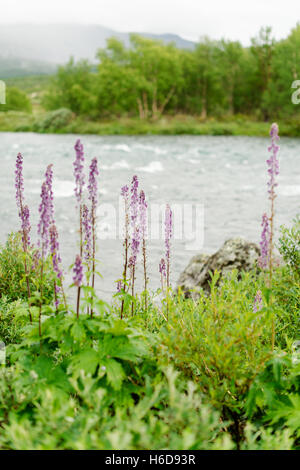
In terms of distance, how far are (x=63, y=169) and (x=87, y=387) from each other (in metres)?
28.0

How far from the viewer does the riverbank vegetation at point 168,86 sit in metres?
68.9

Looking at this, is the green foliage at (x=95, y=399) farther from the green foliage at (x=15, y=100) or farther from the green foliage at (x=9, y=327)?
the green foliage at (x=15, y=100)

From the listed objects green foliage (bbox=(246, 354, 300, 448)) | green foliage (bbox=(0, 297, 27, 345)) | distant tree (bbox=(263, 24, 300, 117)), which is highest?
distant tree (bbox=(263, 24, 300, 117))

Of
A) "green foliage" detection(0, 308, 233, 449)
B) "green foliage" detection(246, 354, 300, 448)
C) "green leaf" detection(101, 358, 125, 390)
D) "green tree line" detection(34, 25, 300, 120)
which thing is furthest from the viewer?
"green tree line" detection(34, 25, 300, 120)

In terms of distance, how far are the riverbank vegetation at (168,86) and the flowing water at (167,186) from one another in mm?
26847

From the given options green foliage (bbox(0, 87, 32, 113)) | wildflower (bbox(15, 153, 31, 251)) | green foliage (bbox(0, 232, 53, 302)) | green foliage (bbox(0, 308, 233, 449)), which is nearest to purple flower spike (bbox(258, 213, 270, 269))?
green foliage (bbox(0, 308, 233, 449))

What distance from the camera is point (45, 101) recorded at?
88250mm

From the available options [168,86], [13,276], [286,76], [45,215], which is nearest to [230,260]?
[13,276]

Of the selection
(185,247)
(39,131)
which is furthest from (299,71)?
(185,247)

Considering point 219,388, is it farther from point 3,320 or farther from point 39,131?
point 39,131

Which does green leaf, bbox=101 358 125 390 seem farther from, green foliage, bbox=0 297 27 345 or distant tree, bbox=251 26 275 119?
distant tree, bbox=251 26 275 119

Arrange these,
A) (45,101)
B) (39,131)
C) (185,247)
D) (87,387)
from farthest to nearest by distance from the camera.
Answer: (45,101)
(39,131)
(185,247)
(87,387)

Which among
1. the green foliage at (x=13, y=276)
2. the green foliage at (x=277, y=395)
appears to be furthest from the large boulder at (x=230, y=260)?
the green foliage at (x=277, y=395)

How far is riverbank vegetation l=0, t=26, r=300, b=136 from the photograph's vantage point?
2714 inches
